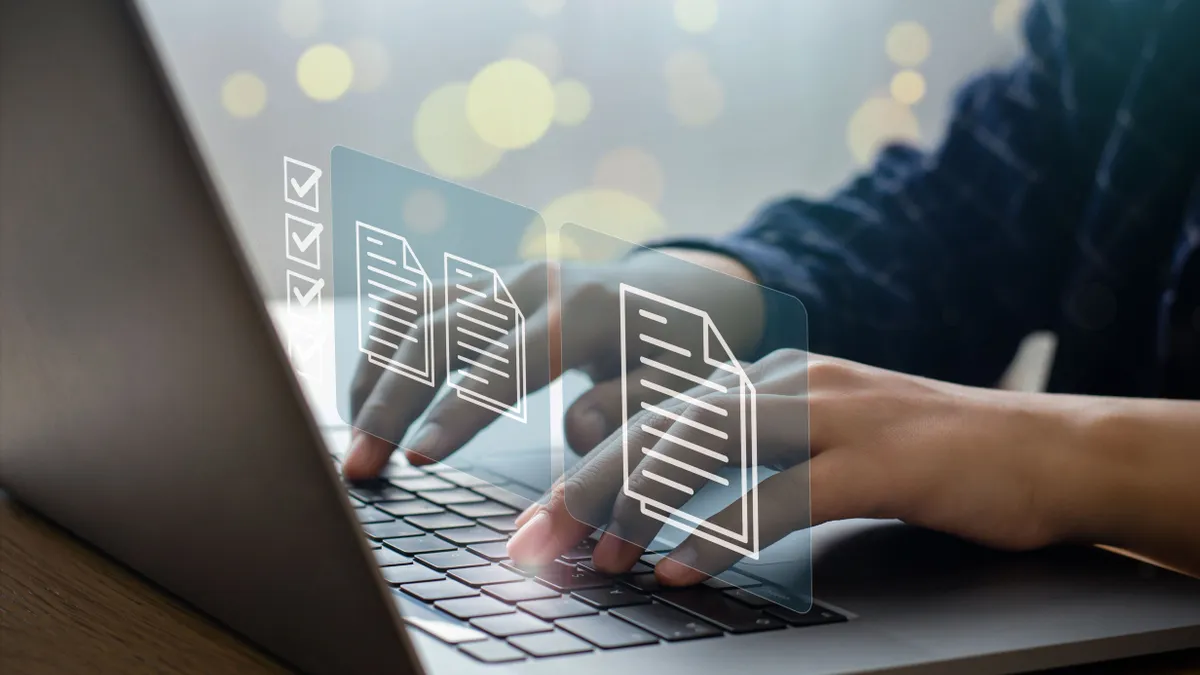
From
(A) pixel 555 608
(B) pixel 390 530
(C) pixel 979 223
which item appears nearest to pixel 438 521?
(B) pixel 390 530

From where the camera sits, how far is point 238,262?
0.19m

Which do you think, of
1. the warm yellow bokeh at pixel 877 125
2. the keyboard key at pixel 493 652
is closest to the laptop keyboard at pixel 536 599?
the keyboard key at pixel 493 652

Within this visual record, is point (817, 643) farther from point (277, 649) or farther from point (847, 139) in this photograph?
point (847, 139)

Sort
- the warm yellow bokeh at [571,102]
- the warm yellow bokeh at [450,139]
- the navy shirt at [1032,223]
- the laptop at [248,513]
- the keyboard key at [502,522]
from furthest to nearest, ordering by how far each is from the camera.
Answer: the warm yellow bokeh at [571,102], the warm yellow bokeh at [450,139], the navy shirt at [1032,223], the keyboard key at [502,522], the laptop at [248,513]

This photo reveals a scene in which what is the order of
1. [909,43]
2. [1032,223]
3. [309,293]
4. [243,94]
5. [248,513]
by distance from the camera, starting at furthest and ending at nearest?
[909,43] < [243,94] < [1032,223] < [309,293] < [248,513]

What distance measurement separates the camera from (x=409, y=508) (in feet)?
1.44

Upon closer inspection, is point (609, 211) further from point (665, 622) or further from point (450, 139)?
point (665, 622)

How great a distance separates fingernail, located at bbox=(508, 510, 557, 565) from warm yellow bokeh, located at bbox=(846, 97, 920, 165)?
2.10 metres

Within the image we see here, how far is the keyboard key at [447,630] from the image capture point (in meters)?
0.27

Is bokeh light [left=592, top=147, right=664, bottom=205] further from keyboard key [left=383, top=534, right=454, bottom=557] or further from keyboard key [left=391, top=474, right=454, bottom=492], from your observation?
keyboard key [left=383, top=534, right=454, bottom=557]

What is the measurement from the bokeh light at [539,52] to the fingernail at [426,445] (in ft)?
5.04

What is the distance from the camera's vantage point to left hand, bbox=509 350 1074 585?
0.33 m

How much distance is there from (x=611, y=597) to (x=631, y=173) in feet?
5.89

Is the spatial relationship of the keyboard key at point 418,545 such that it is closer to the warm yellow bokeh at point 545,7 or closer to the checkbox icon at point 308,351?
the checkbox icon at point 308,351
